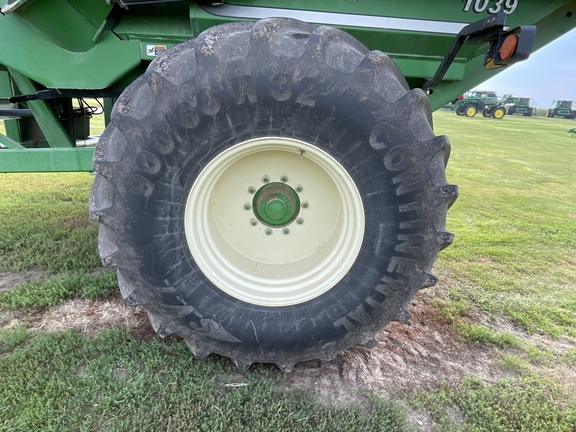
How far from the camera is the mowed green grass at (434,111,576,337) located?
9.45ft

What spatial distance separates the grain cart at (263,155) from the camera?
1649 millimetres

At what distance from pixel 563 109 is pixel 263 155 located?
45988mm

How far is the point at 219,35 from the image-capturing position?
1.67 meters

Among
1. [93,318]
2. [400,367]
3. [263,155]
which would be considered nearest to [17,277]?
[93,318]

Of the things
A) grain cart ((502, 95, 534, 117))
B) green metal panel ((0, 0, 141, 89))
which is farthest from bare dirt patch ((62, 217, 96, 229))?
grain cart ((502, 95, 534, 117))

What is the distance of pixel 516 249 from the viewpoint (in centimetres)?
397

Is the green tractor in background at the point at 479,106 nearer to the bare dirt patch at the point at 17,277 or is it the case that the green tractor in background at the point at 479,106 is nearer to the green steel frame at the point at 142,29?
the green steel frame at the point at 142,29

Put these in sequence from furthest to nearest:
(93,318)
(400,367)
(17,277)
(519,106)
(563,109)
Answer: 1. (563,109)
2. (519,106)
3. (17,277)
4. (93,318)
5. (400,367)

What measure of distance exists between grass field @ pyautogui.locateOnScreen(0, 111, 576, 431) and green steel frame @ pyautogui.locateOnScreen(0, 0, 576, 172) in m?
1.01

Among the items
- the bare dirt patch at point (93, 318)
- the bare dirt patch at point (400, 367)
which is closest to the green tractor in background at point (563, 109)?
the bare dirt patch at point (400, 367)

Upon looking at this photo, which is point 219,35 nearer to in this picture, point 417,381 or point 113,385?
point 113,385

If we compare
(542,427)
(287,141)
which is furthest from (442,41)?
(542,427)

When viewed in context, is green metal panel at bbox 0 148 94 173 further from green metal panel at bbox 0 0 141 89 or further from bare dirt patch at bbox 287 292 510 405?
bare dirt patch at bbox 287 292 510 405

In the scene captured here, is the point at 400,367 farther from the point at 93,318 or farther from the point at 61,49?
the point at 61,49
